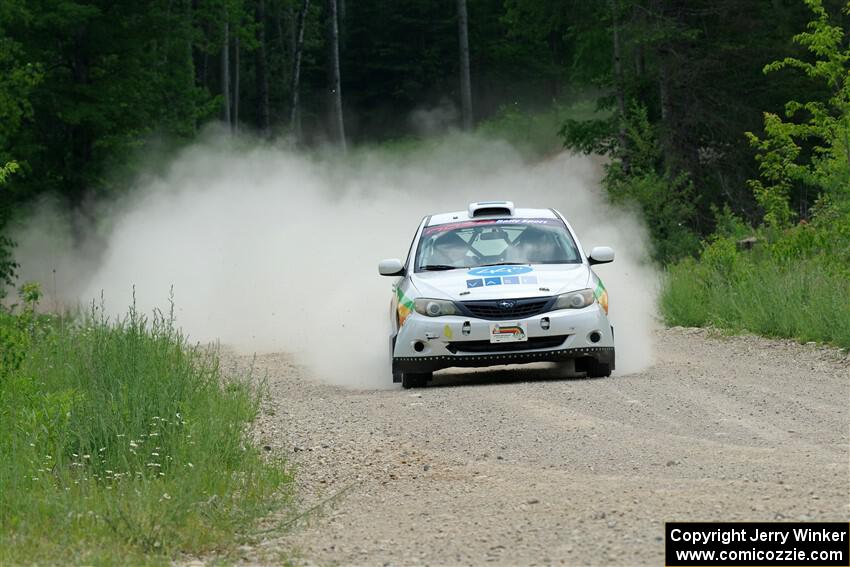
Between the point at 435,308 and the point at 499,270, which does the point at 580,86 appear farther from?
the point at 435,308

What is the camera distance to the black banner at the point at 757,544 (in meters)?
7.29

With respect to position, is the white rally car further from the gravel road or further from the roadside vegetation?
the roadside vegetation

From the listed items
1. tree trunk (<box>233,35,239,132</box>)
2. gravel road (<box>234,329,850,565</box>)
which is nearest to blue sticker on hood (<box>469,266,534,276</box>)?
gravel road (<box>234,329,850,565</box>)

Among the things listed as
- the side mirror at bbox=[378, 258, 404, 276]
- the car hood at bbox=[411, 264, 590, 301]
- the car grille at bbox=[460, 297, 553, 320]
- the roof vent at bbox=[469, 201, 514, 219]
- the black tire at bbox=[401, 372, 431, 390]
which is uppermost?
the roof vent at bbox=[469, 201, 514, 219]

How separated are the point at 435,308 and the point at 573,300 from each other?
1351mm

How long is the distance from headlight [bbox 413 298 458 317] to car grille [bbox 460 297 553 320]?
13cm

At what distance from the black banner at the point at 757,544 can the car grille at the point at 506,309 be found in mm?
7172

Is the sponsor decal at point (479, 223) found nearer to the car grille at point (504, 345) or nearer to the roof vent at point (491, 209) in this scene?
the roof vent at point (491, 209)

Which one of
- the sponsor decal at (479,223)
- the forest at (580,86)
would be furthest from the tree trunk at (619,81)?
the sponsor decal at (479,223)

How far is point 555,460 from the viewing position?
10.5 m

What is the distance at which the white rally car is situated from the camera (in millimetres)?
15125

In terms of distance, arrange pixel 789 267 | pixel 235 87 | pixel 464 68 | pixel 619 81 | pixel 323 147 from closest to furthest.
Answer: pixel 789 267 < pixel 619 81 < pixel 323 147 < pixel 464 68 < pixel 235 87

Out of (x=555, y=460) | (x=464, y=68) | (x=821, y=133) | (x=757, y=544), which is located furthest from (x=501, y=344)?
(x=464, y=68)

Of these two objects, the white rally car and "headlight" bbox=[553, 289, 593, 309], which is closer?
the white rally car
